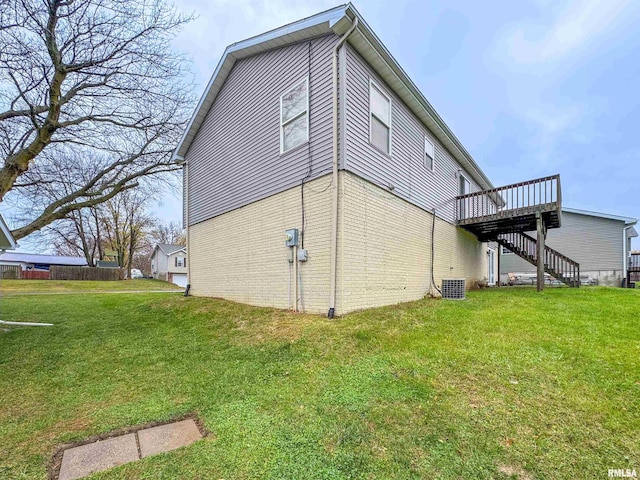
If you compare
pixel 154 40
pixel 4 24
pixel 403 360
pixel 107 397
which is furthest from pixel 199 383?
pixel 154 40

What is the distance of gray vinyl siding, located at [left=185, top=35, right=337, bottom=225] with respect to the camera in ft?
21.5

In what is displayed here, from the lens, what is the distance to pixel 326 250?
6.20 metres

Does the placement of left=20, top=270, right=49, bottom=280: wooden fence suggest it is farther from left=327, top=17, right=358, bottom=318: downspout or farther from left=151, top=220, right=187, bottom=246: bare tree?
left=327, top=17, right=358, bottom=318: downspout

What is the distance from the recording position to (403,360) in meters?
4.07

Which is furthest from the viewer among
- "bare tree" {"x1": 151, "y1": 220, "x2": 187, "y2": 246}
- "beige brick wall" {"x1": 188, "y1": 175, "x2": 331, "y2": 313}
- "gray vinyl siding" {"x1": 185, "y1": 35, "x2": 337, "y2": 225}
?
"bare tree" {"x1": 151, "y1": 220, "x2": 187, "y2": 246}

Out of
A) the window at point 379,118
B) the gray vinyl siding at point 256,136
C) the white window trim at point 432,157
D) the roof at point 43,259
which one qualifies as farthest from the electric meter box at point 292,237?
the roof at point 43,259

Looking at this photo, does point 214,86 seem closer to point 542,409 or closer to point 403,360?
point 403,360

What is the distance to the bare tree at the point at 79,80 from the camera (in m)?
7.05

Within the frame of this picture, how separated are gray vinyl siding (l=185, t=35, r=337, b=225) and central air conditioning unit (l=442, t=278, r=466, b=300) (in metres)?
5.01

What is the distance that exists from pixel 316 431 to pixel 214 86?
10.3m

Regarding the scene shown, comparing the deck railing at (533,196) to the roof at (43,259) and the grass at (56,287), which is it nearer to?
the grass at (56,287)

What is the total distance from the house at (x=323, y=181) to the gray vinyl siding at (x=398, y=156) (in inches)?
1.7

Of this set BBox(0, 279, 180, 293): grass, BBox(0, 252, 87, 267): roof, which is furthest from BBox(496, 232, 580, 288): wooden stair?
BBox(0, 252, 87, 267): roof

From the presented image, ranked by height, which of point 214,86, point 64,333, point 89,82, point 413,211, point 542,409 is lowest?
point 64,333
